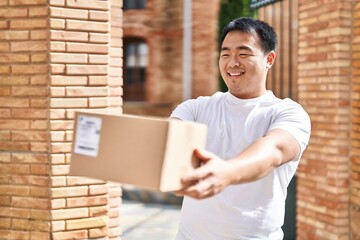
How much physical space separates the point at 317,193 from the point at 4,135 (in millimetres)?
2995

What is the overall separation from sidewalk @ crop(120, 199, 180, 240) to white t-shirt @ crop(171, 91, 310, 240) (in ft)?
15.2

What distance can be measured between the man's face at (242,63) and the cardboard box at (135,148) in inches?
22.3

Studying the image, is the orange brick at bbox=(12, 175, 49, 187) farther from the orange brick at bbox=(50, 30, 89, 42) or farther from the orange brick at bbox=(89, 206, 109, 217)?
the orange brick at bbox=(50, 30, 89, 42)

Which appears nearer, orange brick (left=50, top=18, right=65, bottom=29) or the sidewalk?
orange brick (left=50, top=18, right=65, bottom=29)

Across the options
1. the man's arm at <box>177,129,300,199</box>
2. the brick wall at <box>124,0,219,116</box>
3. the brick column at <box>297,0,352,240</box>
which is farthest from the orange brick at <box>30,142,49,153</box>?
the brick wall at <box>124,0,219,116</box>

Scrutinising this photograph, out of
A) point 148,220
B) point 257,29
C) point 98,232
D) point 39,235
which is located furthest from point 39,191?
point 148,220

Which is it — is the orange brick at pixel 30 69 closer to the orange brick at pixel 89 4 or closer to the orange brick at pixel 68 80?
the orange brick at pixel 68 80

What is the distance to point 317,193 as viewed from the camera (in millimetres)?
5328

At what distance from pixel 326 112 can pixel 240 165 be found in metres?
3.67

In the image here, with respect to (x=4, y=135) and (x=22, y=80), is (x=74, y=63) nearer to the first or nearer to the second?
(x=22, y=80)

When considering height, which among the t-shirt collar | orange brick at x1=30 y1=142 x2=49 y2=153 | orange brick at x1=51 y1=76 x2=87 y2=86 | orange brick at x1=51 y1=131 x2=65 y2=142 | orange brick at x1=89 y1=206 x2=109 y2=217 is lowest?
orange brick at x1=89 y1=206 x2=109 y2=217

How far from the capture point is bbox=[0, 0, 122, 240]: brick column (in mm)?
3705

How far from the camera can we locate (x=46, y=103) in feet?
12.1

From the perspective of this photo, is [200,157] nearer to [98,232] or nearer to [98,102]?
[98,102]
